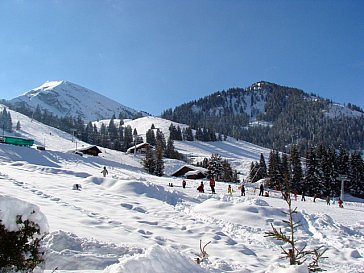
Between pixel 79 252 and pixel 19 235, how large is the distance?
324 cm

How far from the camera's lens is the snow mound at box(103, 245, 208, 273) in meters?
4.18

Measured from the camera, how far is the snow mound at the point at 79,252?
631 cm

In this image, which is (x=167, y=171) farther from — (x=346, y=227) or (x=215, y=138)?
(x=215, y=138)

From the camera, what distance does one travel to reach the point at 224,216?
17.1 metres

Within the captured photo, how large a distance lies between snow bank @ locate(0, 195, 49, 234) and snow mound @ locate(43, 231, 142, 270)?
232cm

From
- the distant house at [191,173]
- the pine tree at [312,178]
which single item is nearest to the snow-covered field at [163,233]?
the distant house at [191,173]

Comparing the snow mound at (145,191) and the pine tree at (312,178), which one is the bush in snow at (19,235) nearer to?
the snow mound at (145,191)

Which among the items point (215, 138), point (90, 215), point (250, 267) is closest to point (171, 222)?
point (90, 215)

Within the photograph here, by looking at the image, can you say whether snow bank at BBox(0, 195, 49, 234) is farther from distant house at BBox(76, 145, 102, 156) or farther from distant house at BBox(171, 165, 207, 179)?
distant house at BBox(76, 145, 102, 156)

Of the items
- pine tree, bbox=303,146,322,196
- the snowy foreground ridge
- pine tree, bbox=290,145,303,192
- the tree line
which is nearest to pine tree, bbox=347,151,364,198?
the tree line

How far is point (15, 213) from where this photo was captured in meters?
3.95

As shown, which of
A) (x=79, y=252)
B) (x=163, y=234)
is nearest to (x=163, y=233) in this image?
(x=163, y=234)

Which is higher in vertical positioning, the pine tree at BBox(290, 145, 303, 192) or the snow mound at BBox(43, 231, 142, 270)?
the pine tree at BBox(290, 145, 303, 192)

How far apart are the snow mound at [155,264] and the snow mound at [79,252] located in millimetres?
2321
